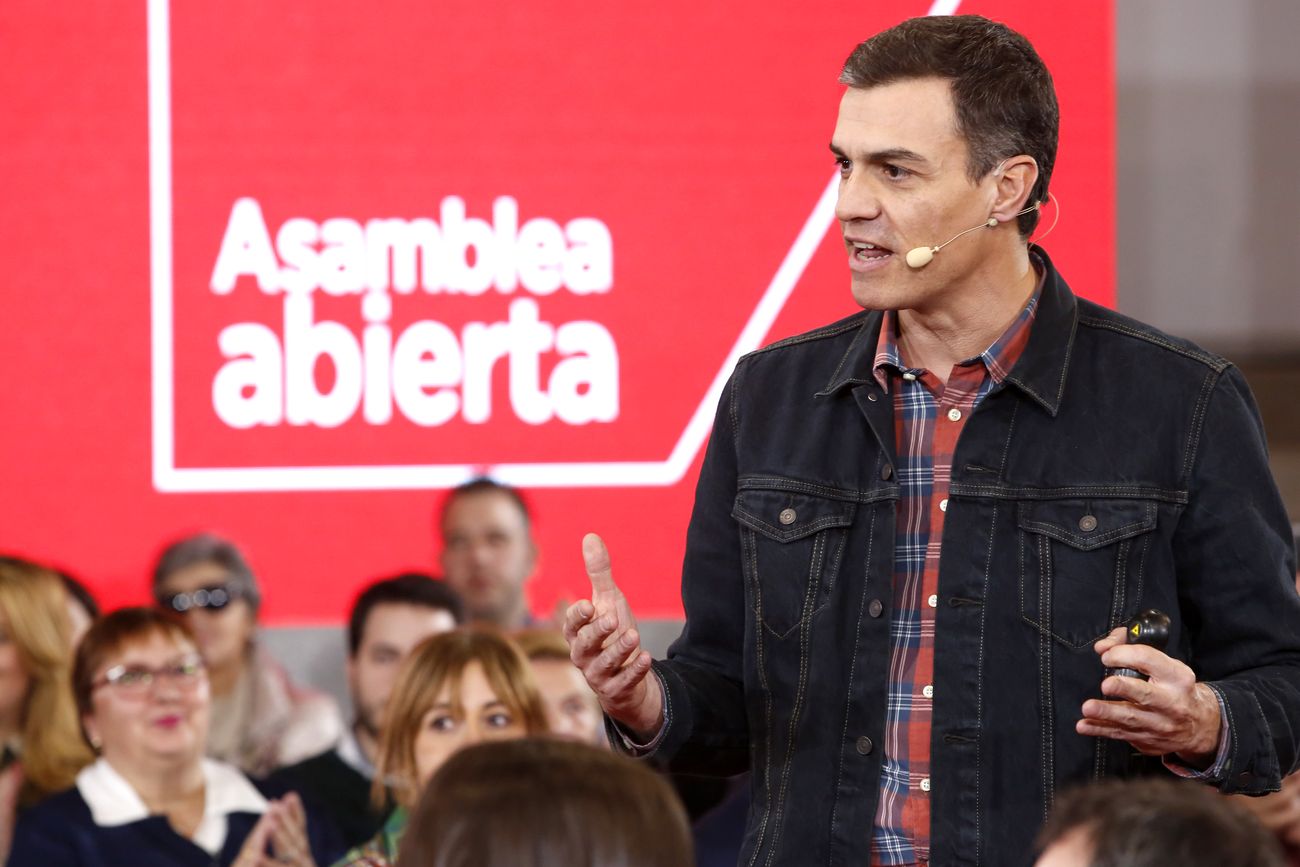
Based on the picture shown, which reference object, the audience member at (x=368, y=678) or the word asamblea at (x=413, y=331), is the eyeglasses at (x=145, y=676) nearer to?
the audience member at (x=368, y=678)

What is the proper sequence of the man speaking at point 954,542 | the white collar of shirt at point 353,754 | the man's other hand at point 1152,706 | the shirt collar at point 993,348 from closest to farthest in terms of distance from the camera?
the man's other hand at point 1152,706 < the man speaking at point 954,542 < the shirt collar at point 993,348 < the white collar of shirt at point 353,754

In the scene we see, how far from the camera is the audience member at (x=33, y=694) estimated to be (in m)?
4.09

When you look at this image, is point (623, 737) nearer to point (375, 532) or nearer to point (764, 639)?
point (764, 639)

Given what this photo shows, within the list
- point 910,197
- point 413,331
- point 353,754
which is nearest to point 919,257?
point 910,197

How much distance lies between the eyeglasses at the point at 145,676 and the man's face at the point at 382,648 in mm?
407

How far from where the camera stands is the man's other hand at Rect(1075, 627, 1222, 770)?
164 cm

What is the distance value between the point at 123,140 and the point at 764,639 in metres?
2.72

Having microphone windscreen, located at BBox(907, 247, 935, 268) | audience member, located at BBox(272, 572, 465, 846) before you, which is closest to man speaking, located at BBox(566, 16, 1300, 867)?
microphone windscreen, located at BBox(907, 247, 935, 268)

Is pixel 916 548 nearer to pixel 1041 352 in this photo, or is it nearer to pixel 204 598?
pixel 1041 352

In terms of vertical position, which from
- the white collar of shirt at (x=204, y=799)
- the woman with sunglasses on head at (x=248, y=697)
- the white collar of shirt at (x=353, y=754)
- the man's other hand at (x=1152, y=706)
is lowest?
the white collar of shirt at (x=204, y=799)

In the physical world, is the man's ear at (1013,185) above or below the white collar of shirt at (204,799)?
above


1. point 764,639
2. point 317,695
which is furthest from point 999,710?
point 317,695

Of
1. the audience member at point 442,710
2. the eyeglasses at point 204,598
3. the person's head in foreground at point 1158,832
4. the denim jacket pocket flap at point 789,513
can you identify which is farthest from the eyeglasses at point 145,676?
the person's head in foreground at point 1158,832

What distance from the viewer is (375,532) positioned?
4121mm
